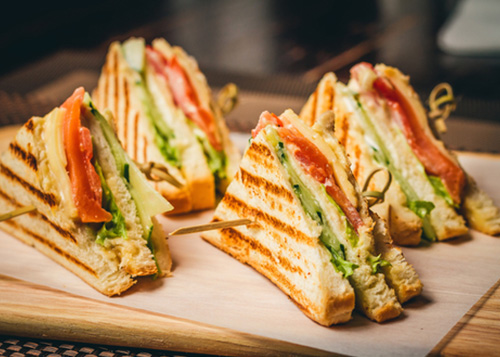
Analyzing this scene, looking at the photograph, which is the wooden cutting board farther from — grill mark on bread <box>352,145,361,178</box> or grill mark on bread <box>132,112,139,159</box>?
grill mark on bread <box>132,112,139,159</box>

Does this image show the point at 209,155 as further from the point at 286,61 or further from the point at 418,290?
the point at 286,61

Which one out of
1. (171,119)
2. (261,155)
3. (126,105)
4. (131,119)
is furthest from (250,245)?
(126,105)

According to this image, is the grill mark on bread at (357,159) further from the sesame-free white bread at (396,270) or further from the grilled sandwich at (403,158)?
the sesame-free white bread at (396,270)

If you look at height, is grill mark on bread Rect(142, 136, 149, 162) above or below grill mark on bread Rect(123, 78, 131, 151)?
below

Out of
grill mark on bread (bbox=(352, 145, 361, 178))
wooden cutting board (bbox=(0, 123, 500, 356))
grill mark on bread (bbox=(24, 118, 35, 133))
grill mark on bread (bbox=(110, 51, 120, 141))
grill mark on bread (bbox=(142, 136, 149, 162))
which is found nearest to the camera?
wooden cutting board (bbox=(0, 123, 500, 356))

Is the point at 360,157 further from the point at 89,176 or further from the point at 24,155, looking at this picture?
the point at 24,155

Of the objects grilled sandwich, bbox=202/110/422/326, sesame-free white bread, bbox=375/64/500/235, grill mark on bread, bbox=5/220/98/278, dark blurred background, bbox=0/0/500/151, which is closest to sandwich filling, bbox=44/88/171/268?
grill mark on bread, bbox=5/220/98/278
